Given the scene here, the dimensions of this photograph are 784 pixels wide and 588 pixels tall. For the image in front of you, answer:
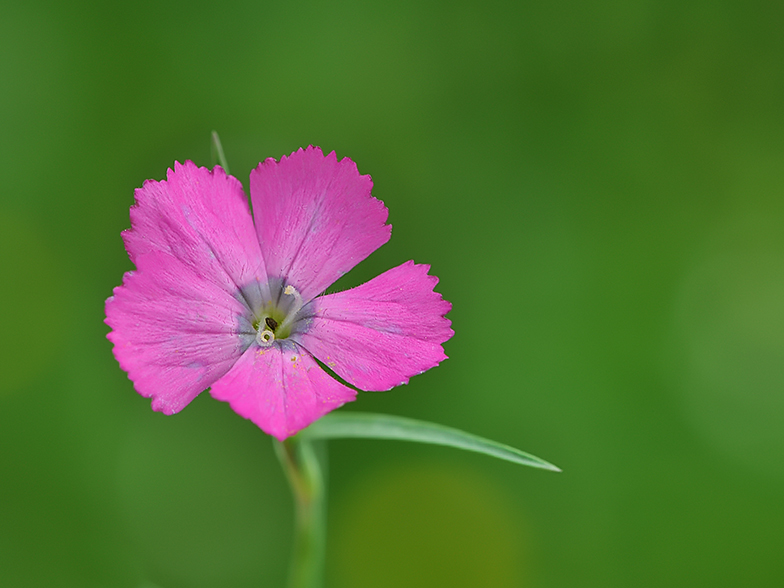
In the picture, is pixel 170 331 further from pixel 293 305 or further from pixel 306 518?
pixel 306 518

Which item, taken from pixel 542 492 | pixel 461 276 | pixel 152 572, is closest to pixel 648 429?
pixel 542 492

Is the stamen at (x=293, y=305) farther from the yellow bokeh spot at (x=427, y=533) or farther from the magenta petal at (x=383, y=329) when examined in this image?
the yellow bokeh spot at (x=427, y=533)

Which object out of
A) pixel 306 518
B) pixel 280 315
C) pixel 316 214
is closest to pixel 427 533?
pixel 306 518

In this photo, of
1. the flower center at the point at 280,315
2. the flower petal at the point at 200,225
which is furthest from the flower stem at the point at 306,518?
the flower petal at the point at 200,225

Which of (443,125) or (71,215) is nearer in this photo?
(71,215)

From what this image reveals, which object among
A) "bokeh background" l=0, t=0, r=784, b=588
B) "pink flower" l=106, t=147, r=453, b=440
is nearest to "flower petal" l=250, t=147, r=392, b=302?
"pink flower" l=106, t=147, r=453, b=440

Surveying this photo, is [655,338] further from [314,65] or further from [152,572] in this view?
[152,572]

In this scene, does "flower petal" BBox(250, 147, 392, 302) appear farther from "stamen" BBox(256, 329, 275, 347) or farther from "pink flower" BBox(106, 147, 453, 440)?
"stamen" BBox(256, 329, 275, 347)
